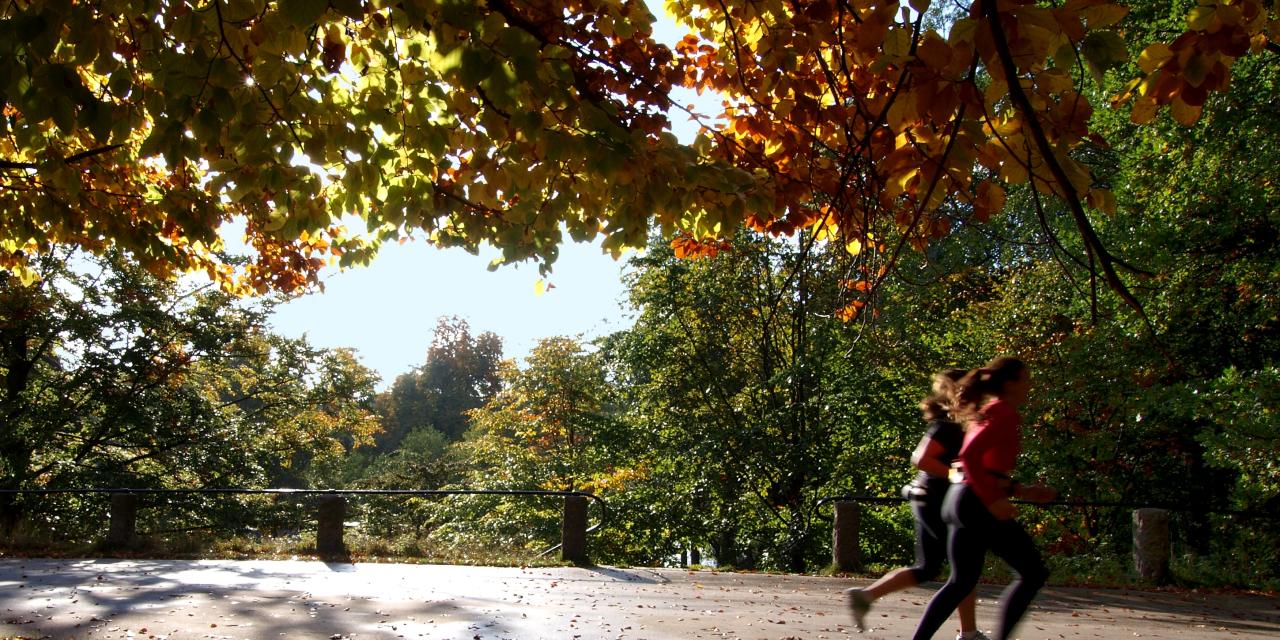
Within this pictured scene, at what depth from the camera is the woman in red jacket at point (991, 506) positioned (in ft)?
15.2

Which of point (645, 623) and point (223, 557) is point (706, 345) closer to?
point (223, 557)

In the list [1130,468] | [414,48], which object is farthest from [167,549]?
[1130,468]

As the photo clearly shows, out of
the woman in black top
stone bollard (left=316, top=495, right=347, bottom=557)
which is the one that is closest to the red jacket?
the woman in black top

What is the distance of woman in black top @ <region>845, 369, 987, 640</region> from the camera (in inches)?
205

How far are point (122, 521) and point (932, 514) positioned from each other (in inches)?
437

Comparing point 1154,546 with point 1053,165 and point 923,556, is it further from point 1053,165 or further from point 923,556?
point 1053,165

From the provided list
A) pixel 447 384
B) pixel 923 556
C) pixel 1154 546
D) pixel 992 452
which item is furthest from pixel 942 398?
pixel 447 384

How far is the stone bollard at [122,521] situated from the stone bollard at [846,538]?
9.27m

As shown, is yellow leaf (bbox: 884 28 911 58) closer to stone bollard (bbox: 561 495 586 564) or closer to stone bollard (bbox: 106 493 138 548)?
stone bollard (bbox: 561 495 586 564)

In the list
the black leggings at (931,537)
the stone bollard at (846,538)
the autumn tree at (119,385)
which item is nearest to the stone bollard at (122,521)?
the autumn tree at (119,385)

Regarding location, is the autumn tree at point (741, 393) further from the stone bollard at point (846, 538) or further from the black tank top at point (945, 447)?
the black tank top at point (945, 447)

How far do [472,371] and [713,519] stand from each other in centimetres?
4763

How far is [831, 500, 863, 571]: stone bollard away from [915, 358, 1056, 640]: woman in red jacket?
626 centimetres

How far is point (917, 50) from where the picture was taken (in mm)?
3025
